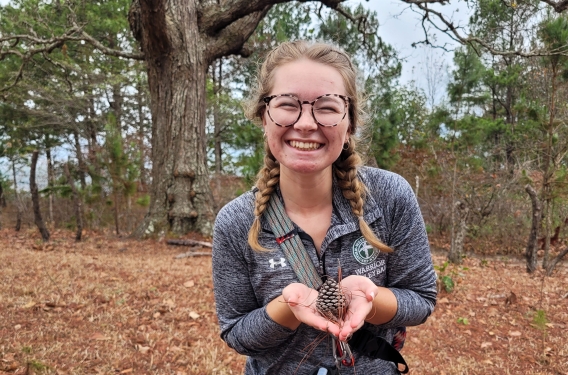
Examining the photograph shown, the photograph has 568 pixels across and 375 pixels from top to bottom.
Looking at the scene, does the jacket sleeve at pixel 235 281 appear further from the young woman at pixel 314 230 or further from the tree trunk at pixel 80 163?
the tree trunk at pixel 80 163

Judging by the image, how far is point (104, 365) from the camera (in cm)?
292

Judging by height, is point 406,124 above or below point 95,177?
above

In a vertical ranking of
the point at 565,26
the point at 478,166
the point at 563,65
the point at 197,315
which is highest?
the point at 565,26

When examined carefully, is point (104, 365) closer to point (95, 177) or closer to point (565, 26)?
point (565, 26)

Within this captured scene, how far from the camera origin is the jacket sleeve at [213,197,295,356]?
1.48 m

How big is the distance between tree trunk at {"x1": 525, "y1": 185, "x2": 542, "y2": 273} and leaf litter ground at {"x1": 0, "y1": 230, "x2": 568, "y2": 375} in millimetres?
1140

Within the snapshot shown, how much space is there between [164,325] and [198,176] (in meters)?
4.64

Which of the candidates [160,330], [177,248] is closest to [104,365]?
[160,330]

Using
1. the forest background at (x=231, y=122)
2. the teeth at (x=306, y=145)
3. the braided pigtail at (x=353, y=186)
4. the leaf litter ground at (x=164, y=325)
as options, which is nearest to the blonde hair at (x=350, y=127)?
the braided pigtail at (x=353, y=186)

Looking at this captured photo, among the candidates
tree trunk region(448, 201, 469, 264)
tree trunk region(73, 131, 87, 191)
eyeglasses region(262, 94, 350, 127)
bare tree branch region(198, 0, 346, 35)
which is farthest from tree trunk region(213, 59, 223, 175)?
eyeglasses region(262, 94, 350, 127)

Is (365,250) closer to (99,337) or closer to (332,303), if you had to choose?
(332,303)

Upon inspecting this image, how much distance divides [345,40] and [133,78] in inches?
312

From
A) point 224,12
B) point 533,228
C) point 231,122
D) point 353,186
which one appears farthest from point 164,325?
point 231,122

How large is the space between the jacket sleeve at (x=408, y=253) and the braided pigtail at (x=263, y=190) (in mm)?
420
